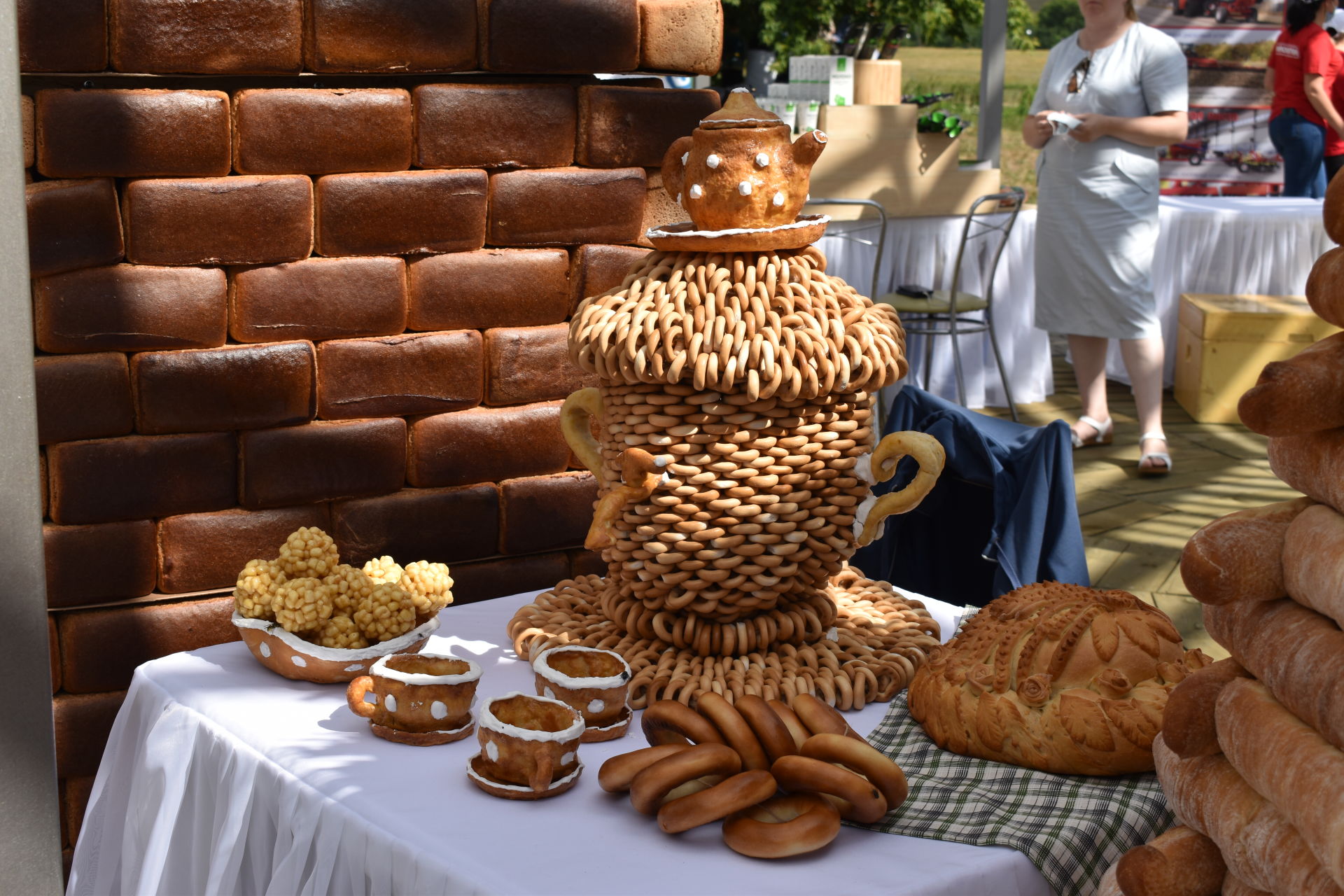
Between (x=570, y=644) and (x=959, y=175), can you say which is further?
(x=959, y=175)

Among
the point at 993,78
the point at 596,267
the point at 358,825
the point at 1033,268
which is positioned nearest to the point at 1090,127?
the point at 1033,268

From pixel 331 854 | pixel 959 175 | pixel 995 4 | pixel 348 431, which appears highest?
pixel 995 4

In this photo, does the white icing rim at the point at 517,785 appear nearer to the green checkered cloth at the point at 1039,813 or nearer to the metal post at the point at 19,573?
the green checkered cloth at the point at 1039,813

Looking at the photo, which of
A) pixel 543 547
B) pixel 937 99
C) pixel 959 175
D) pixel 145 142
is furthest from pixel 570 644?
pixel 937 99

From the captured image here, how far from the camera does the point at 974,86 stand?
1283 centimetres

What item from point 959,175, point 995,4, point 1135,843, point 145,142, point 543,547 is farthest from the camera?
point 995,4

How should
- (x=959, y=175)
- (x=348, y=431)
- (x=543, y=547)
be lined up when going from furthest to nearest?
1. (x=959, y=175)
2. (x=543, y=547)
3. (x=348, y=431)

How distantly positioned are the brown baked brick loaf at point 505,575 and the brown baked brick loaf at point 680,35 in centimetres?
71

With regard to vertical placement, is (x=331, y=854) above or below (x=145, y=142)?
below

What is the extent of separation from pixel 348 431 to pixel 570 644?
1.65 feet

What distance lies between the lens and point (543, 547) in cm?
181

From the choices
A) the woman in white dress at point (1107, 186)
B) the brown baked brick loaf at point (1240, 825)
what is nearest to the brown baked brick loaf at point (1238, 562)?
the brown baked brick loaf at point (1240, 825)

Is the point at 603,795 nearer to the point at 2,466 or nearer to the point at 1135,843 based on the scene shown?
the point at 1135,843

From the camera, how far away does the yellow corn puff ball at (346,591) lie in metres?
1.34
